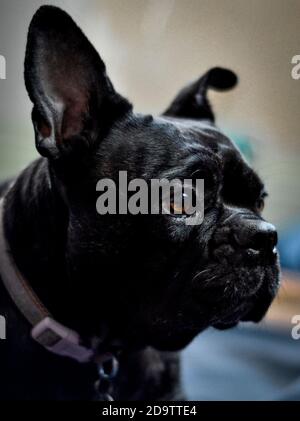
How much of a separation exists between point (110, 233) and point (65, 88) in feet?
0.72

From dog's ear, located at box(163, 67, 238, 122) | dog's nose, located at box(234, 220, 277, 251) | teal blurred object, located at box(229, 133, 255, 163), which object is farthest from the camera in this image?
teal blurred object, located at box(229, 133, 255, 163)

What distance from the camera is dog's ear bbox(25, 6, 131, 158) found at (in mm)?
877

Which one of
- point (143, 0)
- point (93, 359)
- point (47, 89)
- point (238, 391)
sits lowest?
point (238, 391)

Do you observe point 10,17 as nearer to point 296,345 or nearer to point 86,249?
point 86,249

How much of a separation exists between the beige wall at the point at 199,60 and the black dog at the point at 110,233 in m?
0.25

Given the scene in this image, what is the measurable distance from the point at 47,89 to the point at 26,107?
0.38 m

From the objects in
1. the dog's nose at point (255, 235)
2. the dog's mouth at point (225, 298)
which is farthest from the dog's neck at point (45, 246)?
the dog's nose at point (255, 235)

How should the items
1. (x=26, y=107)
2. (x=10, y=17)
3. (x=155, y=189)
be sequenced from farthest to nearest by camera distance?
(x=26, y=107) < (x=10, y=17) < (x=155, y=189)

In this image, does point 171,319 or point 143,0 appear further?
point 143,0

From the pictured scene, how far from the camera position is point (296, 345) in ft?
4.41

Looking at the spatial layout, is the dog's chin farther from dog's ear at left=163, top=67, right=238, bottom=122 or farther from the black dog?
dog's ear at left=163, top=67, right=238, bottom=122

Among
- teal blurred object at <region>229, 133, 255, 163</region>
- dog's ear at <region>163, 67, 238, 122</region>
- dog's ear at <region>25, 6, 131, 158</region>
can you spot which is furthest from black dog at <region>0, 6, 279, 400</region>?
teal blurred object at <region>229, 133, 255, 163</region>

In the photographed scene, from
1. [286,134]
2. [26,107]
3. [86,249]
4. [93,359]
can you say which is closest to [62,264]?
[86,249]

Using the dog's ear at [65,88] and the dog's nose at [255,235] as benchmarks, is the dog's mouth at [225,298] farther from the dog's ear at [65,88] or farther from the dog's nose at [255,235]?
the dog's ear at [65,88]
